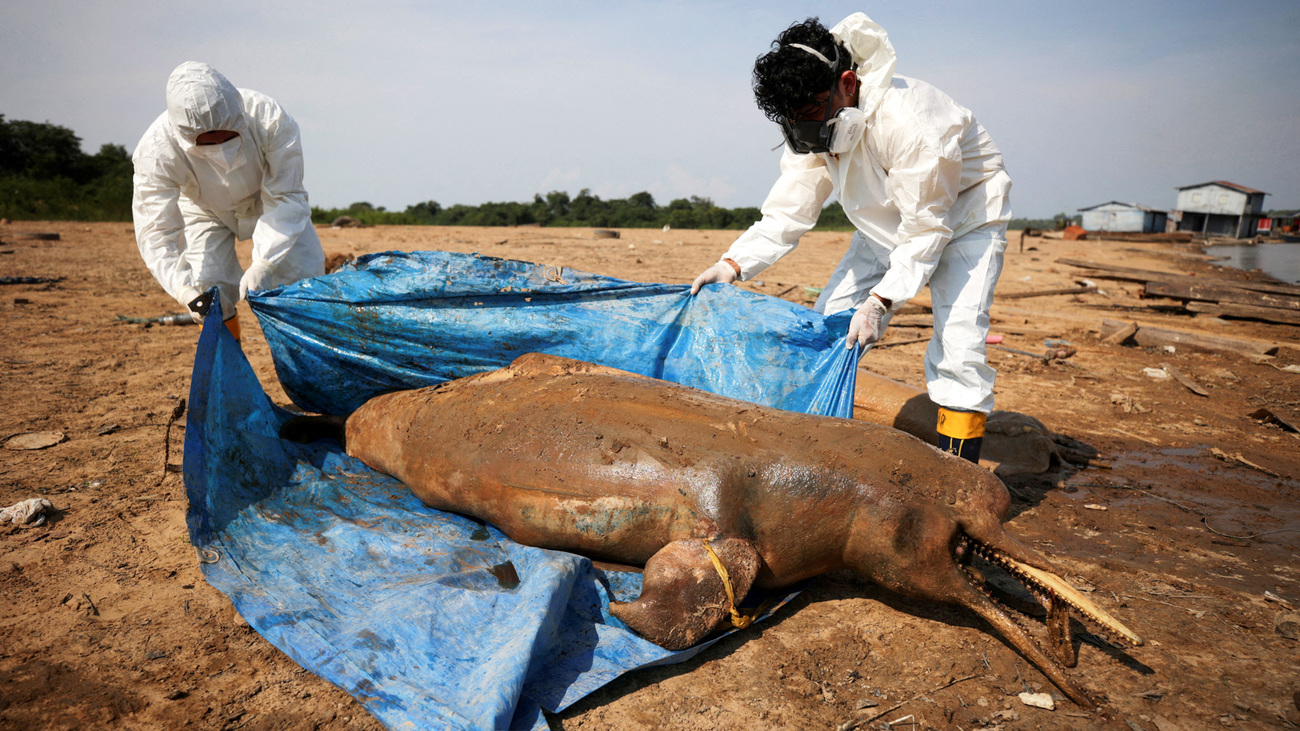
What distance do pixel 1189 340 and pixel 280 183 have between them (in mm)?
9943

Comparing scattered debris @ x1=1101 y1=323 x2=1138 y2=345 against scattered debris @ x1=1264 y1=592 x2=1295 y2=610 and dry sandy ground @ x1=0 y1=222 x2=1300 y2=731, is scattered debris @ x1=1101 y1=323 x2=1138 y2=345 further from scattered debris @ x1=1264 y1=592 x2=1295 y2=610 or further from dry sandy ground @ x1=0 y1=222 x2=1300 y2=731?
scattered debris @ x1=1264 y1=592 x2=1295 y2=610

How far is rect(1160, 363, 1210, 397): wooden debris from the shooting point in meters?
6.50

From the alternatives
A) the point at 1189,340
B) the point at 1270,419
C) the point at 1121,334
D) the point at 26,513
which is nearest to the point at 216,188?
the point at 26,513

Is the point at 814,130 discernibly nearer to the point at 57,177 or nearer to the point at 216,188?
the point at 216,188

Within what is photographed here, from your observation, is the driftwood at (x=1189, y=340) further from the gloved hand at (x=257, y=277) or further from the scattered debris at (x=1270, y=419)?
the gloved hand at (x=257, y=277)

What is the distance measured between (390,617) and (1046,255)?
24287mm

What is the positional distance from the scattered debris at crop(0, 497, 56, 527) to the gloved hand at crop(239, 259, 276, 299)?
5.08 ft

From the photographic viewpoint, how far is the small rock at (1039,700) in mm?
2424

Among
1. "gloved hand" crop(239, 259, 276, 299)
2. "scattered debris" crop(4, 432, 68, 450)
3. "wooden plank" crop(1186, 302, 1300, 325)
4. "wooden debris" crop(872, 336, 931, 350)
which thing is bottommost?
"scattered debris" crop(4, 432, 68, 450)

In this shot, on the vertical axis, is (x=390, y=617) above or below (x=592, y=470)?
below

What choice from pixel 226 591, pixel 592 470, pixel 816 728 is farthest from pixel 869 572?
pixel 226 591

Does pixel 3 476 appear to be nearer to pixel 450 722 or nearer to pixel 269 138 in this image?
pixel 269 138

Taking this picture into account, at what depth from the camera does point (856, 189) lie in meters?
3.85

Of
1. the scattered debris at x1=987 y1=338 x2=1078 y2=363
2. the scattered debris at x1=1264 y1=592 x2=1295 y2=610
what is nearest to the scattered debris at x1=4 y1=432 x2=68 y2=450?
the scattered debris at x1=1264 y1=592 x2=1295 y2=610
